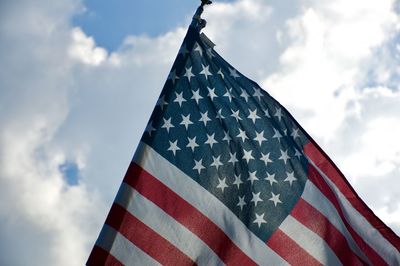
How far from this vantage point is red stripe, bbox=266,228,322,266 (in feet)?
44.8

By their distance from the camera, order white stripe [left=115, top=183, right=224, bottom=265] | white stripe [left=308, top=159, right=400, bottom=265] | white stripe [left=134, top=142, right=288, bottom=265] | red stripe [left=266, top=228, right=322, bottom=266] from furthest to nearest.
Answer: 1. white stripe [left=308, top=159, right=400, bottom=265]
2. red stripe [left=266, top=228, right=322, bottom=266]
3. white stripe [left=134, top=142, right=288, bottom=265]
4. white stripe [left=115, top=183, right=224, bottom=265]

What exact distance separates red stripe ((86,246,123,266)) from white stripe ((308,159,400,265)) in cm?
455

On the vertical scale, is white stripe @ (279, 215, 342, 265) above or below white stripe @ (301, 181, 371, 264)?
below

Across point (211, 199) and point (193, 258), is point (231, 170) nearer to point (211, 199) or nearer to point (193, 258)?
point (211, 199)

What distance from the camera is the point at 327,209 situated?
14.3 meters

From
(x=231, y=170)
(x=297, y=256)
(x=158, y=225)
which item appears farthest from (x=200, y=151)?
(x=297, y=256)

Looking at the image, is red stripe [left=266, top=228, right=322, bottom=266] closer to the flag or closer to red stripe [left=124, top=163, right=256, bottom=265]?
the flag

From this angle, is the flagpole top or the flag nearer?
the flag

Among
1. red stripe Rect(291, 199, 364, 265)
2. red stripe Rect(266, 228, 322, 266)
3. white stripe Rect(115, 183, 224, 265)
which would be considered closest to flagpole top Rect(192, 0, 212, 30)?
white stripe Rect(115, 183, 224, 265)

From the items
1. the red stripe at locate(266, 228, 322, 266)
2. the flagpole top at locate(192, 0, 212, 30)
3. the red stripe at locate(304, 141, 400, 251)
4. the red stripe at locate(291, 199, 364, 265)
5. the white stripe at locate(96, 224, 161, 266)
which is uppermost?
the flagpole top at locate(192, 0, 212, 30)

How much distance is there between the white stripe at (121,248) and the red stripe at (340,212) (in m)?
3.70

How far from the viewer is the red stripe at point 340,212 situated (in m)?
14.4

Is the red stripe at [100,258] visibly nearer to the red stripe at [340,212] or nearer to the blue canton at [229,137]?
the blue canton at [229,137]

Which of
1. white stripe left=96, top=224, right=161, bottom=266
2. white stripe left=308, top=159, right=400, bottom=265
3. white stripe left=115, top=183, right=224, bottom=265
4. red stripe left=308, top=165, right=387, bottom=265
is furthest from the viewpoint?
white stripe left=308, top=159, right=400, bottom=265
